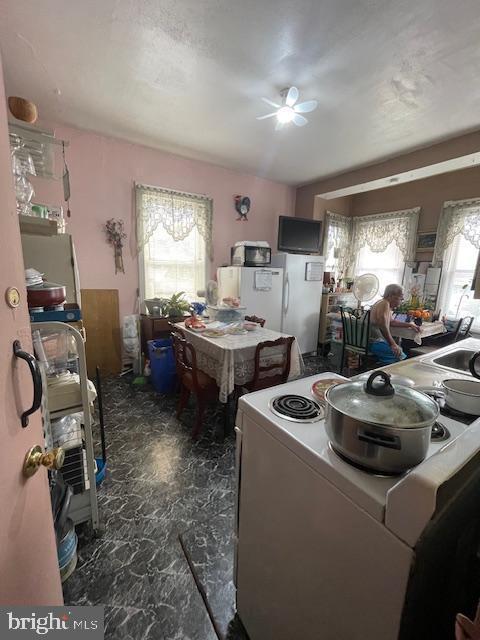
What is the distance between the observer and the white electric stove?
52 cm

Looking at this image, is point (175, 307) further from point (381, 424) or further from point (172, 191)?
point (381, 424)

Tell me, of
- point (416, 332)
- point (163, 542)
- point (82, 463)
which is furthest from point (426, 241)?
point (82, 463)

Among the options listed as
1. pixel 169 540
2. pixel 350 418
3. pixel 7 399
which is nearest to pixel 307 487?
pixel 350 418

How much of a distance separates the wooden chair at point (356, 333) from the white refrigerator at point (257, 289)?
0.96m

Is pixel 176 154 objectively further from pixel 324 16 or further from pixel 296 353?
pixel 296 353

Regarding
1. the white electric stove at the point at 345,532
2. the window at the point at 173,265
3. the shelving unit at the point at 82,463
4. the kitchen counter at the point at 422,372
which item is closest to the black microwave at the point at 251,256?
the window at the point at 173,265

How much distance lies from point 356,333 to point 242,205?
2.50 metres

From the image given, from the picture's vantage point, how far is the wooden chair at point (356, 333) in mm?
3250

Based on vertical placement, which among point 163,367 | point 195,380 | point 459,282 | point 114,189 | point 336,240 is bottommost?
→ point 163,367

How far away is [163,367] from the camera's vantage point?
3018mm

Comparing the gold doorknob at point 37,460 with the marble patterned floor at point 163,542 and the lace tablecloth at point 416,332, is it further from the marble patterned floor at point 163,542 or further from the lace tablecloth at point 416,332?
the lace tablecloth at point 416,332

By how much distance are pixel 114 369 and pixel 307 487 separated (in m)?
3.33

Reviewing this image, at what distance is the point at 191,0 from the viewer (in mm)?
1506

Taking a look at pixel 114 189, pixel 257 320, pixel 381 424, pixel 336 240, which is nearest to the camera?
pixel 381 424
